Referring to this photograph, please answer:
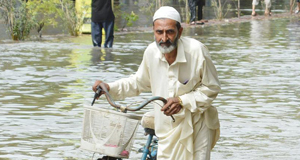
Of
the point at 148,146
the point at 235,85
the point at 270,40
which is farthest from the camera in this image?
the point at 270,40

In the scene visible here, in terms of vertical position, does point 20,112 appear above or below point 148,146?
below

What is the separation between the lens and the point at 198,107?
15.0 feet

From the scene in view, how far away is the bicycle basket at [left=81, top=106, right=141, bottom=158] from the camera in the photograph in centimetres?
432

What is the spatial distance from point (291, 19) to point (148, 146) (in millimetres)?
23801

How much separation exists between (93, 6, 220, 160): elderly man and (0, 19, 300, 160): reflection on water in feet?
8.53

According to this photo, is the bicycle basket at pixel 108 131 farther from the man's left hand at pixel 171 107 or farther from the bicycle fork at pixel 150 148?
the bicycle fork at pixel 150 148

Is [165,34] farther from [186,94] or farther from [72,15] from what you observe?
[72,15]

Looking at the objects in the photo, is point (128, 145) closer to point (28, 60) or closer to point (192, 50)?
point (192, 50)

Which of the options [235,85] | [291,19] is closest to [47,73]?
[235,85]

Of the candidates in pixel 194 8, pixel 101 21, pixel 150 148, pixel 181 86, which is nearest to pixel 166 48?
pixel 181 86

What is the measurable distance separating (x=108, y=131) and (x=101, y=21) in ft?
44.2

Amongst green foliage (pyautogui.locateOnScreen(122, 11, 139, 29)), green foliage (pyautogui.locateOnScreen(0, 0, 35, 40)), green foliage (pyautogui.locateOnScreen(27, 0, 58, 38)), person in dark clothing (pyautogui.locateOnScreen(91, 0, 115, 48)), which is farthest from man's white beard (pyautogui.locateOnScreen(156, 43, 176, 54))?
green foliage (pyautogui.locateOnScreen(122, 11, 139, 29))

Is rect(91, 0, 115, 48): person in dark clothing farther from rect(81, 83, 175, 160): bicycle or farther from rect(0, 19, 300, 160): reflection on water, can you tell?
rect(81, 83, 175, 160): bicycle

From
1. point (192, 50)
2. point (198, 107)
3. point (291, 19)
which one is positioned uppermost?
point (192, 50)
